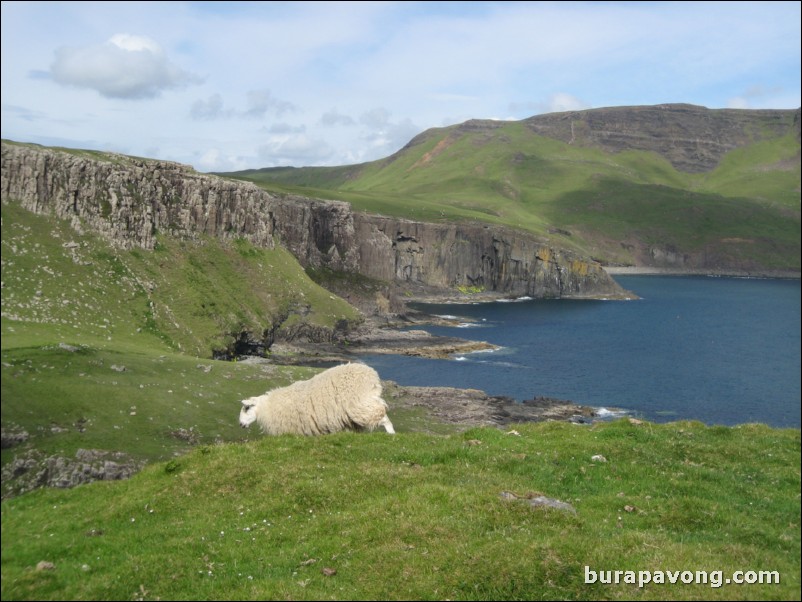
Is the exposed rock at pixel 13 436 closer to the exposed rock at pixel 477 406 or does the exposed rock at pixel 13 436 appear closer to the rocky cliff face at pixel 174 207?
the rocky cliff face at pixel 174 207

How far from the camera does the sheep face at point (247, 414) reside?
2502 cm

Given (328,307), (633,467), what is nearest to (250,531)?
(633,467)

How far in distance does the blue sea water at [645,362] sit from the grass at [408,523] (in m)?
65.3

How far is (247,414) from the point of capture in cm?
2519

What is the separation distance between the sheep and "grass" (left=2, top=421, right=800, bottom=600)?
3627mm

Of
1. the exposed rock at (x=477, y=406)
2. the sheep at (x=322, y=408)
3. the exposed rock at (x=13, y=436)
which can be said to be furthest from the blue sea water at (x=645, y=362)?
the exposed rock at (x=13, y=436)

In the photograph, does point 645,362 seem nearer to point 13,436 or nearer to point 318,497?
point 318,497

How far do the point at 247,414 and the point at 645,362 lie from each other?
100m

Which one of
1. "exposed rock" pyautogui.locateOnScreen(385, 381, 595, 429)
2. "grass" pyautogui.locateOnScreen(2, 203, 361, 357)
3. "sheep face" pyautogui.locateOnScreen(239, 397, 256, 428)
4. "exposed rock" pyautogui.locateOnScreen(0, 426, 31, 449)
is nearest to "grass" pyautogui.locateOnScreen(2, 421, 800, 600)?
"exposed rock" pyautogui.locateOnScreen(0, 426, 31, 449)

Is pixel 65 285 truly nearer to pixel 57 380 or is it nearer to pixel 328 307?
pixel 57 380

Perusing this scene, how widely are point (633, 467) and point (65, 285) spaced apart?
55.3 feet

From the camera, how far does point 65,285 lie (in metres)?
16.8

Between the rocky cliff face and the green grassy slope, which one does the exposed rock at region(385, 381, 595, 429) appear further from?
the rocky cliff face

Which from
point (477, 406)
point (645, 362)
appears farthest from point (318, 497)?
point (645, 362)
